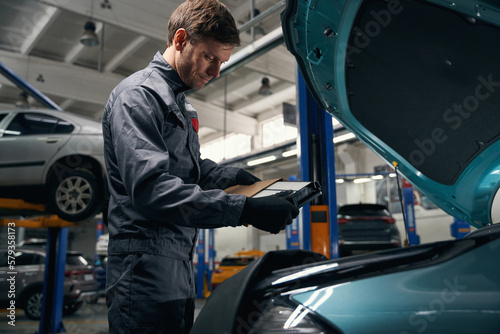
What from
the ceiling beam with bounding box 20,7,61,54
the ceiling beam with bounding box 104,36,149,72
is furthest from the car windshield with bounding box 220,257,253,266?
the ceiling beam with bounding box 20,7,61,54

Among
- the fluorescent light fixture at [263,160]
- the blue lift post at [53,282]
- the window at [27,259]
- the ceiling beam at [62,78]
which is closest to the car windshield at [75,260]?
the window at [27,259]

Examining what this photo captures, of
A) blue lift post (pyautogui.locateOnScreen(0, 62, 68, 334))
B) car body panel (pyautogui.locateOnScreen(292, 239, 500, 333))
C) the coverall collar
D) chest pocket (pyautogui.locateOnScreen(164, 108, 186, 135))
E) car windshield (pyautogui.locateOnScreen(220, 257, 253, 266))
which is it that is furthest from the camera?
car windshield (pyautogui.locateOnScreen(220, 257, 253, 266))

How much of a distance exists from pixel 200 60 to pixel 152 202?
1.86 ft

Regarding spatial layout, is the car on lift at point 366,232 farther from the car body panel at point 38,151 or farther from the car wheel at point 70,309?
the car wheel at point 70,309

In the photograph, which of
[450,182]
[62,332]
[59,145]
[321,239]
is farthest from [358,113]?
[62,332]

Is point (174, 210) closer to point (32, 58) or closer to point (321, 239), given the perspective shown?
point (321, 239)

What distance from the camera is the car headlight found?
779 millimetres

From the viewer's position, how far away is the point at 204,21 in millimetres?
1282

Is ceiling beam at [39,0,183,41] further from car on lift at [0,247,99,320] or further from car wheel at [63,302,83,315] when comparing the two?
car wheel at [63,302,83,315]

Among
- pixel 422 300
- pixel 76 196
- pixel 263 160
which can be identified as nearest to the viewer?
pixel 422 300

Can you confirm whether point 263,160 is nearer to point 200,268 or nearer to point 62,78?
point 200,268

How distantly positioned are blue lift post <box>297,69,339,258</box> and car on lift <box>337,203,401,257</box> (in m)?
4.31

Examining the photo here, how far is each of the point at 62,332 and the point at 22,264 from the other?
9.46 feet

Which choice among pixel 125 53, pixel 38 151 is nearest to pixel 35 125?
pixel 38 151
